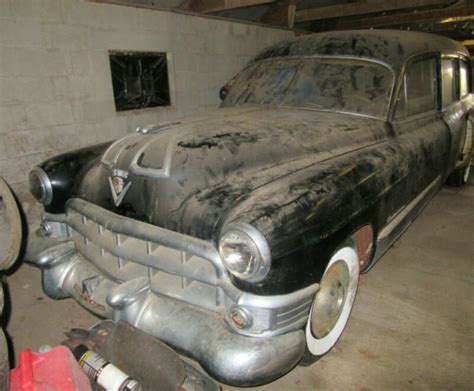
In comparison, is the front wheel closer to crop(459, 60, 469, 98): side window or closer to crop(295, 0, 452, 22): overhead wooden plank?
crop(459, 60, 469, 98): side window

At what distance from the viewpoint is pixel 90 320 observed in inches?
104

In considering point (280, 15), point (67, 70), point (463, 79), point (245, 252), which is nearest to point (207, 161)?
point (245, 252)

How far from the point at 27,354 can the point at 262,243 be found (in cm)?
100

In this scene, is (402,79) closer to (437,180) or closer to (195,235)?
(437,180)

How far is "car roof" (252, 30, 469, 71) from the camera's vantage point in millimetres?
2879

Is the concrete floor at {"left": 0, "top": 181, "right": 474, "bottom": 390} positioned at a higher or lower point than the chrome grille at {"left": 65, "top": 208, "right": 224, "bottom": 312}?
lower

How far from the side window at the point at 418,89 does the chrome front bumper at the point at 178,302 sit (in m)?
1.96

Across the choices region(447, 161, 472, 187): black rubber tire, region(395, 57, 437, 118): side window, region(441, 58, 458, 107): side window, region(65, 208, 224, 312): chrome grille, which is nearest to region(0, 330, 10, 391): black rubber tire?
region(65, 208, 224, 312): chrome grille

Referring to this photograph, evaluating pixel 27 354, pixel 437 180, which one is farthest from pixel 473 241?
pixel 27 354

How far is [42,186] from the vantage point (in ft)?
7.88

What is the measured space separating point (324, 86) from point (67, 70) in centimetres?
304

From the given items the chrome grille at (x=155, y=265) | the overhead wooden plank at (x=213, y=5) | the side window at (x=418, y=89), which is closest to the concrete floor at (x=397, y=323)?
the chrome grille at (x=155, y=265)

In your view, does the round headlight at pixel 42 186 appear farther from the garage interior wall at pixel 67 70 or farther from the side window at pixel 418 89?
the side window at pixel 418 89

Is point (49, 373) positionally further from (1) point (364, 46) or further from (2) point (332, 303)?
(1) point (364, 46)
